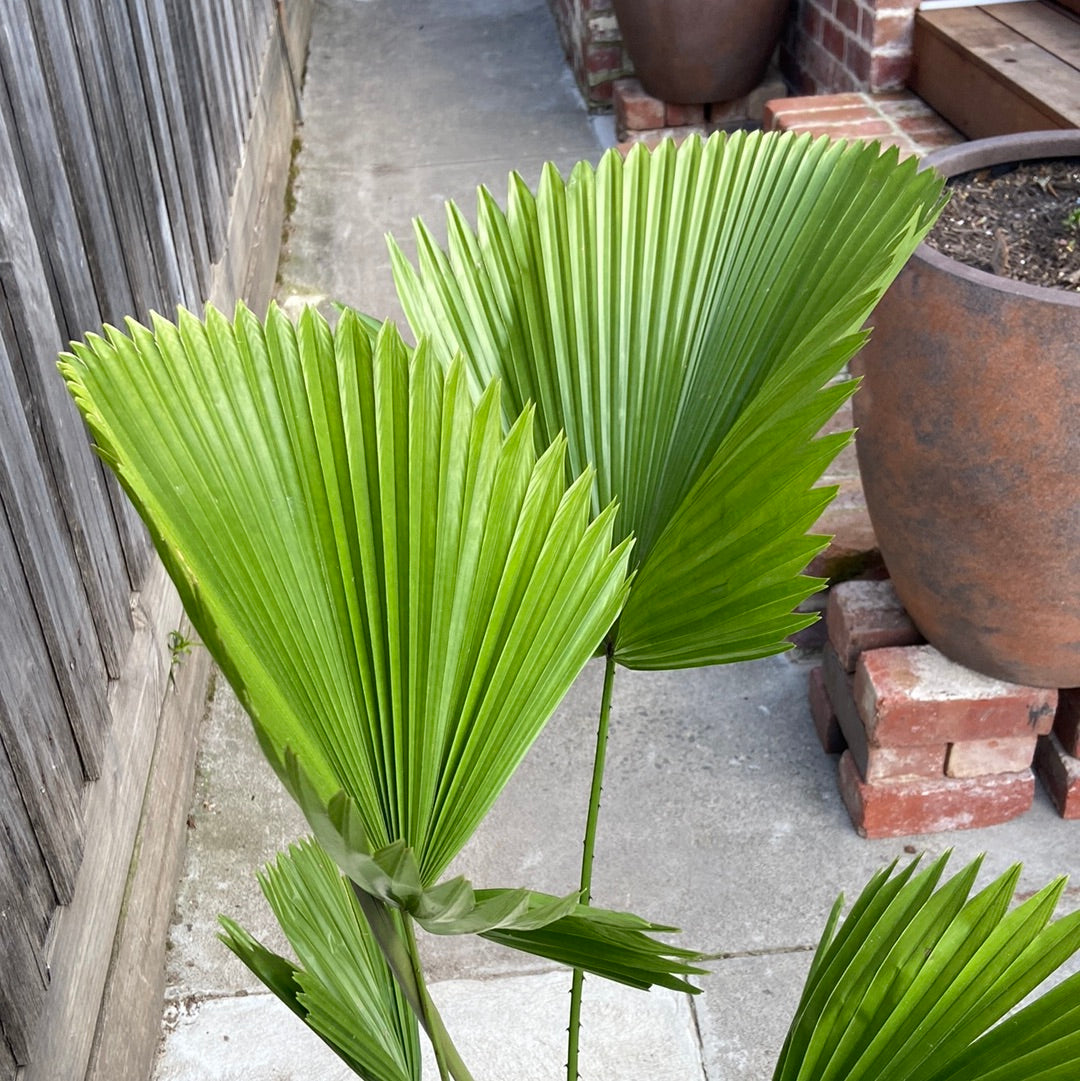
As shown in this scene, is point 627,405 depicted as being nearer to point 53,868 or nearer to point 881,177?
point 881,177

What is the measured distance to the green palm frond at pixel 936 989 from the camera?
2.43 ft

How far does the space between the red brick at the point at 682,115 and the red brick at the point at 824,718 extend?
2.67 metres

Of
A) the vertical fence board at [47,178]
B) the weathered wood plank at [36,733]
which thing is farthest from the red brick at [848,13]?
the weathered wood plank at [36,733]

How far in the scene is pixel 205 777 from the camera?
223 centimetres

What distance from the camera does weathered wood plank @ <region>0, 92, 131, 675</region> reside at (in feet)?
5.02

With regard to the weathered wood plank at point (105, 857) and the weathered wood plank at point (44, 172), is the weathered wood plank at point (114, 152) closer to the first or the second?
the weathered wood plank at point (44, 172)

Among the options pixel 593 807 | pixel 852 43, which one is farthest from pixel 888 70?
pixel 593 807

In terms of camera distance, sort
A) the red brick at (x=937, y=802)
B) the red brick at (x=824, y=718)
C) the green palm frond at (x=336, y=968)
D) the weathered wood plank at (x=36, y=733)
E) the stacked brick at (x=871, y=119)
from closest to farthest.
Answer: the green palm frond at (x=336, y=968)
the weathered wood plank at (x=36, y=733)
the red brick at (x=937, y=802)
the red brick at (x=824, y=718)
the stacked brick at (x=871, y=119)

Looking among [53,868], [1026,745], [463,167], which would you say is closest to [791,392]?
[53,868]

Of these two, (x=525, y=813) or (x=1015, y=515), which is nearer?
(x=1015, y=515)

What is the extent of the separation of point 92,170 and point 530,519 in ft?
5.04

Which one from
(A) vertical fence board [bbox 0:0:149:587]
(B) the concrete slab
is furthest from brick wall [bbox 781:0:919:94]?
(B) the concrete slab

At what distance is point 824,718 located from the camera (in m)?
2.17

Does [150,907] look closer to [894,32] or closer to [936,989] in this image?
[936,989]
